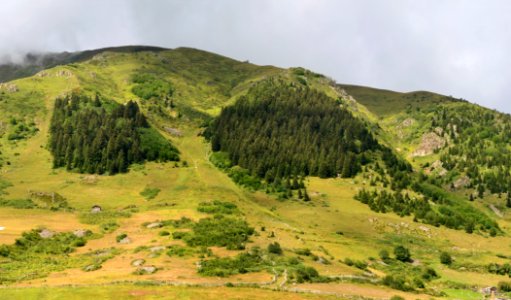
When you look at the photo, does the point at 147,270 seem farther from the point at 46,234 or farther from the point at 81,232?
the point at 46,234

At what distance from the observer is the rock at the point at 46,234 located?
90438 mm

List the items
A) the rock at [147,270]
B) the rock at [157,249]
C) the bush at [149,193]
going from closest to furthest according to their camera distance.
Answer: the rock at [147,270], the rock at [157,249], the bush at [149,193]

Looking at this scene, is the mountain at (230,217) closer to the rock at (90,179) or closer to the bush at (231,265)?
the bush at (231,265)

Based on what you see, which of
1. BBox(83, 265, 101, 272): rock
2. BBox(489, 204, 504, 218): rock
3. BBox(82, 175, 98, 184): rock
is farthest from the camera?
BBox(489, 204, 504, 218): rock

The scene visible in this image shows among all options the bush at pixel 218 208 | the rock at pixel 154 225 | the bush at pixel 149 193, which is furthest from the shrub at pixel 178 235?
the bush at pixel 149 193

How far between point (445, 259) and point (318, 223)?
1342 inches

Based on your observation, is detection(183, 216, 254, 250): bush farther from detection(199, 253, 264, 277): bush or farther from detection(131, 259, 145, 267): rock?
detection(131, 259, 145, 267): rock

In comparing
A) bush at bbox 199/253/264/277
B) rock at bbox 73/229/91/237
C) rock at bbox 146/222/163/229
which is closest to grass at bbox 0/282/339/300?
bush at bbox 199/253/264/277

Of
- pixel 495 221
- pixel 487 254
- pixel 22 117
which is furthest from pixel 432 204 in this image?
pixel 22 117

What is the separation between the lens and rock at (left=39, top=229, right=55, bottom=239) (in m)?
90.4

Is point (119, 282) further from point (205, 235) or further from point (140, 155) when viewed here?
point (140, 155)

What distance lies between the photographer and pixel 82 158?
162 meters

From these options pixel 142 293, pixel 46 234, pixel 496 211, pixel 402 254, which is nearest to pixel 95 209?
pixel 46 234

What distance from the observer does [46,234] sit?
91500 millimetres
